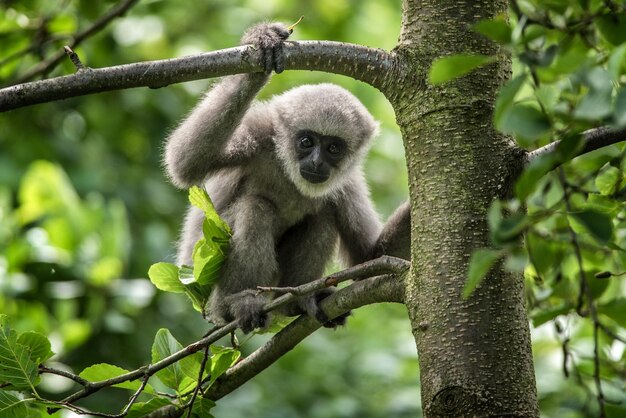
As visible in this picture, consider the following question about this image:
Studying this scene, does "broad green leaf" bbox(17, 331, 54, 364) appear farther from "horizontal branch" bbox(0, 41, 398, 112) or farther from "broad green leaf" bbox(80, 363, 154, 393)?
"horizontal branch" bbox(0, 41, 398, 112)

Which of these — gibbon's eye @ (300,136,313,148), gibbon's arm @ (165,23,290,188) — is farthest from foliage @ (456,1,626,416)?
gibbon's eye @ (300,136,313,148)

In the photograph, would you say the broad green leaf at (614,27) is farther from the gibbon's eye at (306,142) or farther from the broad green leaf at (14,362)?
the gibbon's eye at (306,142)

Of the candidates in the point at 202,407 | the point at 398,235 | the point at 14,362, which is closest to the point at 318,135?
the point at 398,235

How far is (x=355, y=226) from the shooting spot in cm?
591

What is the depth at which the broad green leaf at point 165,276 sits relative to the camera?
4.04 meters

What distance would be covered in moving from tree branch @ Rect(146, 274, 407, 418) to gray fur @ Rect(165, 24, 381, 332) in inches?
12.2

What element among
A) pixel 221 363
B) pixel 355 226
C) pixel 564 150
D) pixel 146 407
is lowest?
pixel 564 150

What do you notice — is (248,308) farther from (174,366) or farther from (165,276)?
(174,366)

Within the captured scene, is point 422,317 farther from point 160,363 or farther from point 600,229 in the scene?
point 600,229

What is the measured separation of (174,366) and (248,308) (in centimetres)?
111

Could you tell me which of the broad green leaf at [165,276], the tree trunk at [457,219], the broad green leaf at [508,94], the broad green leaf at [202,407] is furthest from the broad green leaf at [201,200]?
the broad green leaf at [508,94]

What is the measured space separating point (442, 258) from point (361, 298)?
0.61 meters

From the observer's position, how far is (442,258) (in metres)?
3.23

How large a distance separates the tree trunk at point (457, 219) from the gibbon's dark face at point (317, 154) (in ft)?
7.51
